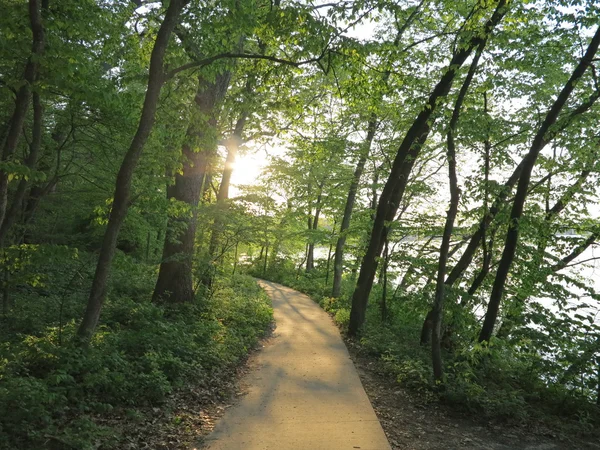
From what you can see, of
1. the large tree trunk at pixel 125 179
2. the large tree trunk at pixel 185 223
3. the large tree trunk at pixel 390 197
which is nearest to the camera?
the large tree trunk at pixel 125 179

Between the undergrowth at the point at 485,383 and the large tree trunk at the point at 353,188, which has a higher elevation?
the large tree trunk at the point at 353,188

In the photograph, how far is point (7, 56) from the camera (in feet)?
18.4

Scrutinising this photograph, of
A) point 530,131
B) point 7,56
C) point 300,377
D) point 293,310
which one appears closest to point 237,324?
point 300,377

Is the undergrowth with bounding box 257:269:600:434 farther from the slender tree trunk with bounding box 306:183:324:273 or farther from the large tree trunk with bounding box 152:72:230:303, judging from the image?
the slender tree trunk with bounding box 306:183:324:273

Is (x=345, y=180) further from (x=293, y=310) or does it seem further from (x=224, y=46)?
(x=224, y=46)

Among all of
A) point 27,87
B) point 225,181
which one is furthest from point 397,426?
point 225,181

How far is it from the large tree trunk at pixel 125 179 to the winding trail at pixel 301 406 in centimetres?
221

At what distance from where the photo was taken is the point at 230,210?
40.0ft

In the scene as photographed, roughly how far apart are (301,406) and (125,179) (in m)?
3.82

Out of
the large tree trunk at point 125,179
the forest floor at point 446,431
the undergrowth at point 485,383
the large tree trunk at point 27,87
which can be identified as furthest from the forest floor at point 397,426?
the large tree trunk at point 27,87

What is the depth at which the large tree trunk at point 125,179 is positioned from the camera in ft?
17.4

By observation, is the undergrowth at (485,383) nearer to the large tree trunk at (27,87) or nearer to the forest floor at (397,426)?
the forest floor at (397,426)

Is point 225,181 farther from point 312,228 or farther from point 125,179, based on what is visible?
point 125,179

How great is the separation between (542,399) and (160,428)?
560 centimetres
